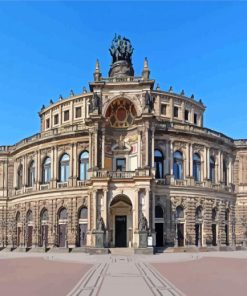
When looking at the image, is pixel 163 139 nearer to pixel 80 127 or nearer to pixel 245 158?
pixel 80 127

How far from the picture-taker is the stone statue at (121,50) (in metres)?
64.4

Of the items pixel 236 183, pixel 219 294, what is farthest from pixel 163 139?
pixel 219 294

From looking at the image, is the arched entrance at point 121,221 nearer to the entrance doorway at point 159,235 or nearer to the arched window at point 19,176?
the entrance doorway at point 159,235

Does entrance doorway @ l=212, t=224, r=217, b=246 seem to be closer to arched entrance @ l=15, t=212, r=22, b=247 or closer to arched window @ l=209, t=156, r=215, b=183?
arched window @ l=209, t=156, r=215, b=183

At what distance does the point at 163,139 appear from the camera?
178ft

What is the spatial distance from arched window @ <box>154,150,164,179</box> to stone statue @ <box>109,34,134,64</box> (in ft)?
58.1

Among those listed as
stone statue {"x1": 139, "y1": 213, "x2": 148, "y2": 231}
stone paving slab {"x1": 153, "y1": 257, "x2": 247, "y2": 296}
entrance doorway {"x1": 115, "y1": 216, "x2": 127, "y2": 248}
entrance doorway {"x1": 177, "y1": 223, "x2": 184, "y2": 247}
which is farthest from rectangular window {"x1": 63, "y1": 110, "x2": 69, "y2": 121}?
stone paving slab {"x1": 153, "y1": 257, "x2": 247, "y2": 296}

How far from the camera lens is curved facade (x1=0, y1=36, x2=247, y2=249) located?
49.0 meters

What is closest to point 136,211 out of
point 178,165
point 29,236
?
point 178,165

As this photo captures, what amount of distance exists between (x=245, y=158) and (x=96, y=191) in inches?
1034

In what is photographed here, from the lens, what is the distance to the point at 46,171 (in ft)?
195

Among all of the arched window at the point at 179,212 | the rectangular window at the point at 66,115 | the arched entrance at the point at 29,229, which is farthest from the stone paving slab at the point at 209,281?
the rectangular window at the point at 66,115

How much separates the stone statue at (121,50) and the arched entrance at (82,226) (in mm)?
24324

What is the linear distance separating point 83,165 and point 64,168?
310 centimetres
